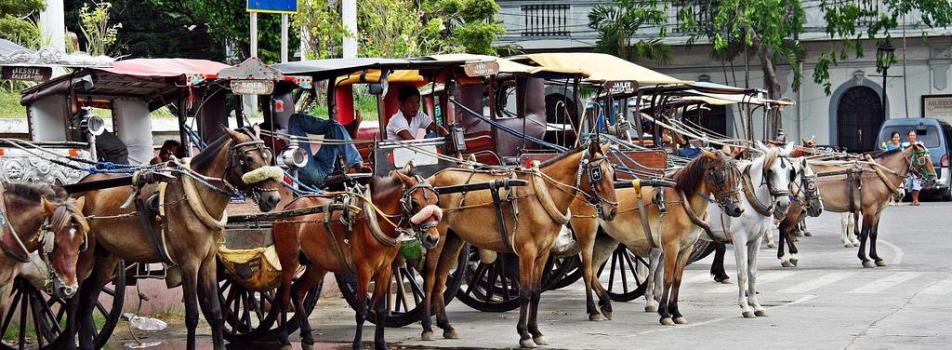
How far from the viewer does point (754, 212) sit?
47.2ft

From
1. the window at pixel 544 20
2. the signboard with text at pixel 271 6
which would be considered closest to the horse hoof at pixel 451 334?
the signboard with text at pixel 271 6

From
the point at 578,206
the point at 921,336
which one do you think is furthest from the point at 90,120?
the point at 921,336

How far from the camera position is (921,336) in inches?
478

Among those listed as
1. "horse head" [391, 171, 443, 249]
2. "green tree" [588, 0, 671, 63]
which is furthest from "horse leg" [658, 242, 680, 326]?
"green tree" [588, 0, 671, 63]

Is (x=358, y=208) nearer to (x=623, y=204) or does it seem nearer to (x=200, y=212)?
(x=200, y=212)

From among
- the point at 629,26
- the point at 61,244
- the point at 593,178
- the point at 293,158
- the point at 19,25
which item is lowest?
the point at 61,244

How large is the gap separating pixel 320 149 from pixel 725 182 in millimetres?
4014

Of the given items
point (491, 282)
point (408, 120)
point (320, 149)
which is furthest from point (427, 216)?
point (491, 282)

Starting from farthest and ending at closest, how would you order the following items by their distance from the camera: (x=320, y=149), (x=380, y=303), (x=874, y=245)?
(x=874, y=245) → (x=320, y=149) → (x=380, y=303)

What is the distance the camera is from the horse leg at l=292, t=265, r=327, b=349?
39.4ft

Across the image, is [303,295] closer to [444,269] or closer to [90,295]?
[444,269]

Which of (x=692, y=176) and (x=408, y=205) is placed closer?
(x=408, y=205)

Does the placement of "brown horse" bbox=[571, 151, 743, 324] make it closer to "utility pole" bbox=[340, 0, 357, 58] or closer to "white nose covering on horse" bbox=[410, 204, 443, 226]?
"white nose covering on horse" bbox=[410, 204, 443, 226]

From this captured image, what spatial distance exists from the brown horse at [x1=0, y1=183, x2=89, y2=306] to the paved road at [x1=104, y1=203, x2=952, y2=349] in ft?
12.7
